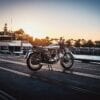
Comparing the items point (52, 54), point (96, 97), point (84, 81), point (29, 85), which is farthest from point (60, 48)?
point (96, 97)

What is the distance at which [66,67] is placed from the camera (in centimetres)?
1344

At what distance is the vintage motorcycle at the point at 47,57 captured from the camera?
12.6 metres

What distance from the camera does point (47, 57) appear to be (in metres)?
12.9

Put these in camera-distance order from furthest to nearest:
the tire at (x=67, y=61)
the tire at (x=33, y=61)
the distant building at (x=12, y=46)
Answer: the distant building at (x=12, y=46), the tire at (x=67, y=61), the tire at (x=33, y=61)

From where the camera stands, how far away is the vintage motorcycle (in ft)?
41.2

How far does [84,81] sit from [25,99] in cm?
338

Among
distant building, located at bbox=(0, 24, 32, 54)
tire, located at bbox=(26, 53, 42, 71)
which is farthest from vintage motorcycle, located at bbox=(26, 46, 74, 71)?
distant building, located at bbox=(0, 24, 32, 54)

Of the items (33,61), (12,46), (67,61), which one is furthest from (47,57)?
(12,46)

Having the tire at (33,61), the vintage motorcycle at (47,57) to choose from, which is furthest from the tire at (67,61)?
the tire at (33,61)

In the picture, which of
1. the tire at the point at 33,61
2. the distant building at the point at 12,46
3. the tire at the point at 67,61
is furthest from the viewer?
the distant building at the point at 12,46

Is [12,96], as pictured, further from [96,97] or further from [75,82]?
[75,82]

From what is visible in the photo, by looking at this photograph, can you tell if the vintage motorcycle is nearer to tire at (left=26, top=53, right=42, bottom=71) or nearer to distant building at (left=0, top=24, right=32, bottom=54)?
tire at (left=26, top=53, right=42, bottom=71)

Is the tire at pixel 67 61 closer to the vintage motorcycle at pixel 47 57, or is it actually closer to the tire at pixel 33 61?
the vintage motorcycle at pixel 47 57

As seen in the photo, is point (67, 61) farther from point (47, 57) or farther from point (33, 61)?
point (33, 61)
